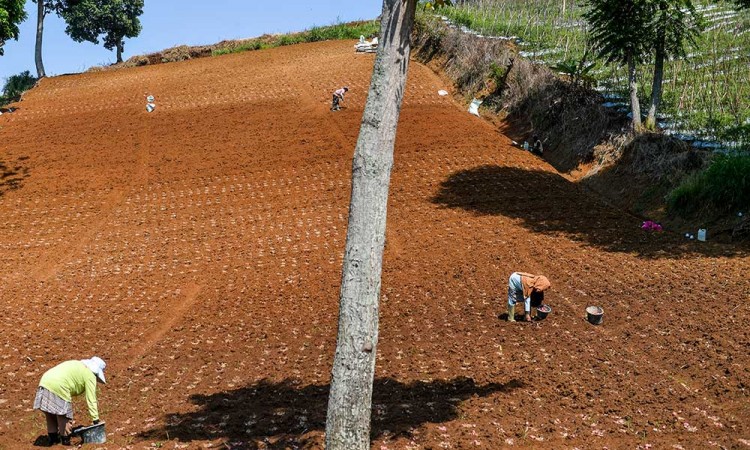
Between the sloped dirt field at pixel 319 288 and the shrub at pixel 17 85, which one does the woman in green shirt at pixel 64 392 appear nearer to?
the sloped dirt field at pixel 319 288

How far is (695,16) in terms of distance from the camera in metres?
23.2

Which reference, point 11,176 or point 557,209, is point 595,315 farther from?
point 11,176

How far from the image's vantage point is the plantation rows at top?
2292cm

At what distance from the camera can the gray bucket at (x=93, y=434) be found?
9.59 meters

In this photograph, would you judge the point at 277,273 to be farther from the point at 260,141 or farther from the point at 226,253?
the point at 260,141

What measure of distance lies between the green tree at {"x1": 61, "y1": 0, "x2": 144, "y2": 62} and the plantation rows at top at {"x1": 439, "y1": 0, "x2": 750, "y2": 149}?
109 ft

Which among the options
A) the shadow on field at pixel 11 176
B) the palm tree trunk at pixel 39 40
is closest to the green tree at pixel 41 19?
the palm tree trunk at pixel 39 40

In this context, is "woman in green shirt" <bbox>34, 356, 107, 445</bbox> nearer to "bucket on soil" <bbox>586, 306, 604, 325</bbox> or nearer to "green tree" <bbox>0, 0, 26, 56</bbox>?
"bucket on soil" <bbox>586, 306, 604, 325</bbox>

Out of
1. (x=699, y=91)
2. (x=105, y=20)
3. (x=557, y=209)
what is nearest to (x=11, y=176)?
(x=557, y=209)

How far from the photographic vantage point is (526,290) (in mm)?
13844

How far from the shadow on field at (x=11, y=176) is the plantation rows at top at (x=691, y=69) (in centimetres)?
1933

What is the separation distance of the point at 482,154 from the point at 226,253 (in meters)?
9.77

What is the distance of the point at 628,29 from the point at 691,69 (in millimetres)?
4731

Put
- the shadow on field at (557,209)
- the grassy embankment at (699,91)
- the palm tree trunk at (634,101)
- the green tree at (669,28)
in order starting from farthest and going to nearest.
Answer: the palm tree trunk at (634,101) → the green tree at (669,28) → the grassy embankment at (699,91) → the shadow on field at (557,209)
